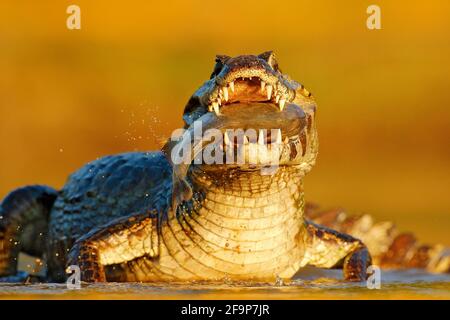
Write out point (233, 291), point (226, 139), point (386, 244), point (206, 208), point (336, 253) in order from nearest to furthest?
point (233, 291), point (226, 139), point (206, 208), point (336, 253), point (386, 244)

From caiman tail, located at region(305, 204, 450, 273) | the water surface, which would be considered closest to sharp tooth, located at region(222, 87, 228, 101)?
the water surface

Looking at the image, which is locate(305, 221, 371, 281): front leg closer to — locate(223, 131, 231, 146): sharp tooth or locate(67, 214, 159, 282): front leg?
locate(67, 214, 159, 282): front leg

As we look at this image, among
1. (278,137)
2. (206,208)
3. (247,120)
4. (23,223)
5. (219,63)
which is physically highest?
(219,63)

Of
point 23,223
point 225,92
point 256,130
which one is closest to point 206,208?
point 256,130

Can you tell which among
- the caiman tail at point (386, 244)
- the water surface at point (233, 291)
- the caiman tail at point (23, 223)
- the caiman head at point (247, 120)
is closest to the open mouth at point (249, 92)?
the caiman head at point (247, 120)

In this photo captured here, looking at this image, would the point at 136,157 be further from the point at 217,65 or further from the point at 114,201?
the point at 217,65

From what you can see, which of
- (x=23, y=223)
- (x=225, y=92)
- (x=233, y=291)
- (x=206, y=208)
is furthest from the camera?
(x=23, y=223)

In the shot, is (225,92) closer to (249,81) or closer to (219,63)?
(249,81)

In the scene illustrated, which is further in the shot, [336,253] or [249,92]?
[336,253]
